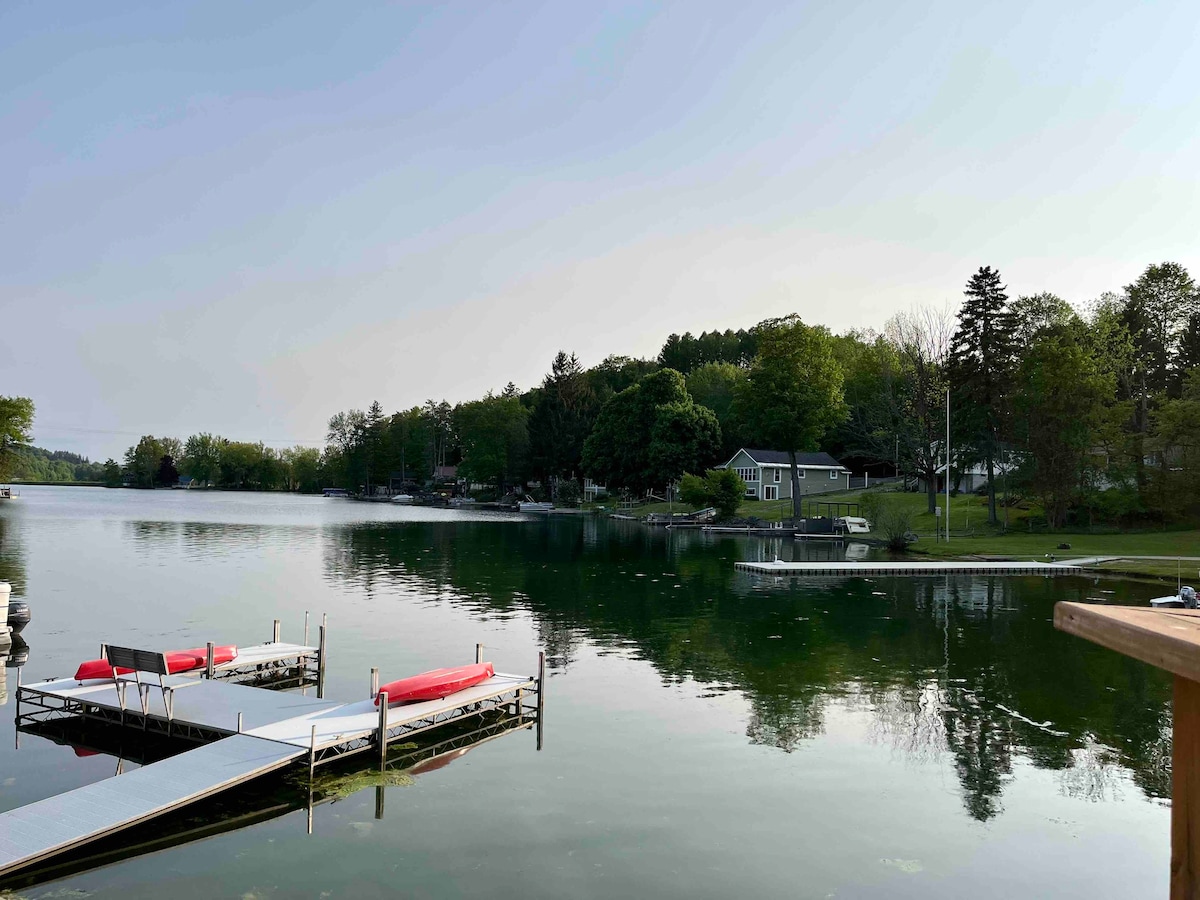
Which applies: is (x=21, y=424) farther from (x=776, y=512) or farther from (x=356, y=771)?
(x=356, y=771)

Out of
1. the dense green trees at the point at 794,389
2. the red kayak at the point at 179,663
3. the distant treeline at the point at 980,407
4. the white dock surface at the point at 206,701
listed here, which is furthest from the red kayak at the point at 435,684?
the dense green trees at the point at 794,389

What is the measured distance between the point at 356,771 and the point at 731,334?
14125cm

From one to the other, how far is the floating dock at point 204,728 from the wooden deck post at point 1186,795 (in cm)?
1168

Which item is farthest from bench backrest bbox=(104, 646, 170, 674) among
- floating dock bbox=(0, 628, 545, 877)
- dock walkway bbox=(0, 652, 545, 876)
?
dock walkway bbox=(0, 652, 545, 876)

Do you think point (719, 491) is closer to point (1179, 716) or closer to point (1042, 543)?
point (1042, 543)

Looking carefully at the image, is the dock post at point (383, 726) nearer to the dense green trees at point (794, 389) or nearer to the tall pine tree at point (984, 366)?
the tall pine tree at point (984, 366)

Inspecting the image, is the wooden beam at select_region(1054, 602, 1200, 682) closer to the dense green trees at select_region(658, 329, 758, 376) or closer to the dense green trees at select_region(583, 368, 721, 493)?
the dense green trees at select_region(583, 368, 721, 493)

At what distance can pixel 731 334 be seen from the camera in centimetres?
15125

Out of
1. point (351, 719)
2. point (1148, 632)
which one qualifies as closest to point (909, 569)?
point (351, 719)

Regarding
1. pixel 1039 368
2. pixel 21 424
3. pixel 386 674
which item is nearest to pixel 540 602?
pixel 386 674

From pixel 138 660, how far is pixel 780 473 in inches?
3181

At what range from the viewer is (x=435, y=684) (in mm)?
16953

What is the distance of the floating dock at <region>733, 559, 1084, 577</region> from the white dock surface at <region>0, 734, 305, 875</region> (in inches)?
1212

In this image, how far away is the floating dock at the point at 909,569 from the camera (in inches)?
1638
